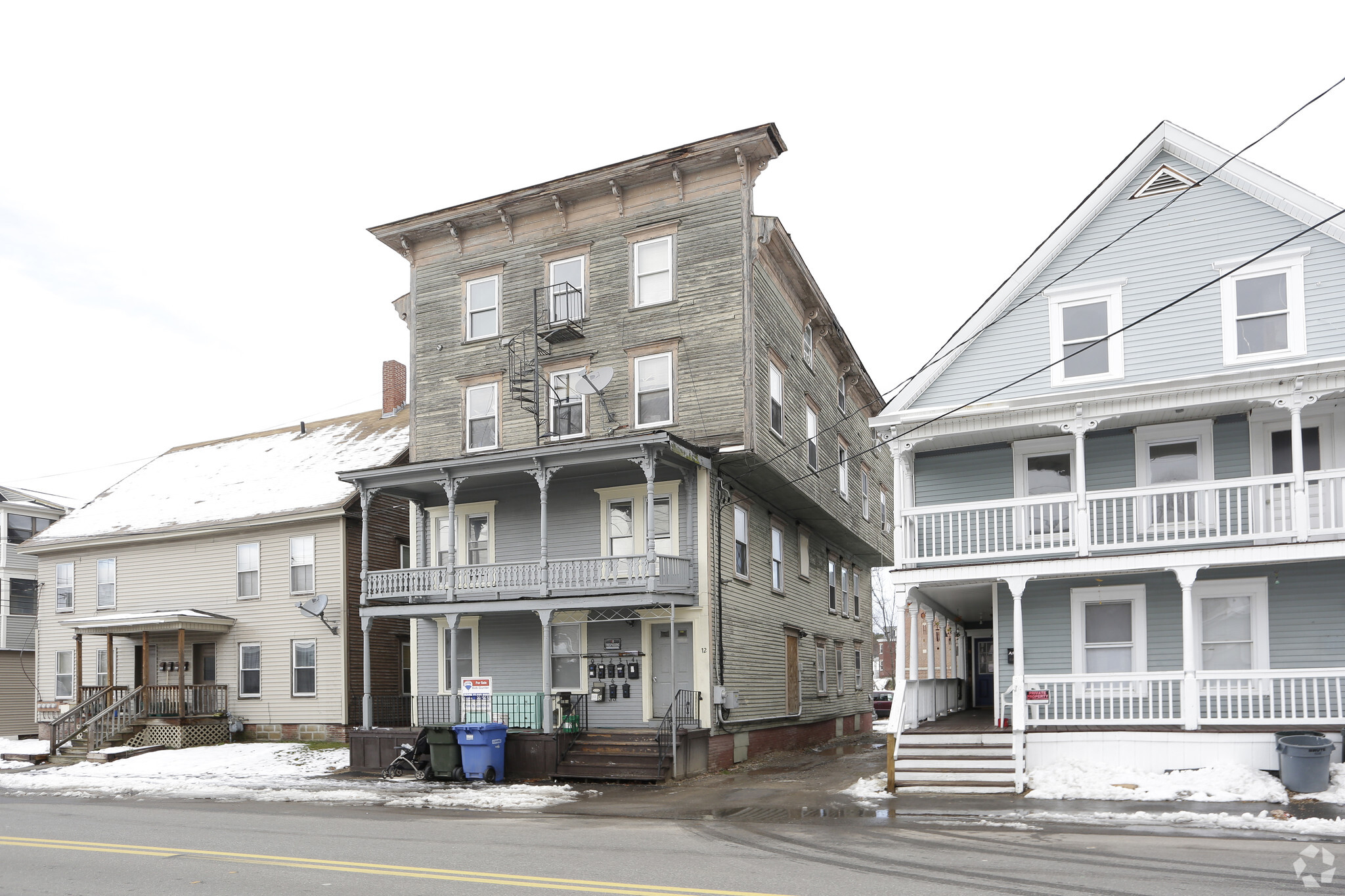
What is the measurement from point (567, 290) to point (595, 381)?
9.45 ft

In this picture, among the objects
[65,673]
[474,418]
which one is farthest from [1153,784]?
[65,673]

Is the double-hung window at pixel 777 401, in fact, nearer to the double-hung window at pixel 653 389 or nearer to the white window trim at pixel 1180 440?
the double-hung window at pixel 653 389

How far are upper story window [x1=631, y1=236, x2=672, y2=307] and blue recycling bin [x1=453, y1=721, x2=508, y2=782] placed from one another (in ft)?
32.7

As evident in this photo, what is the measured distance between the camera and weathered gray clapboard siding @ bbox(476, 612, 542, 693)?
24344 mm

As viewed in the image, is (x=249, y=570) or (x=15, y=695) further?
(x=15, y=695)

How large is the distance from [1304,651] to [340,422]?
91.5 ft

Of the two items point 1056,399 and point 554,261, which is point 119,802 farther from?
point 1056,399

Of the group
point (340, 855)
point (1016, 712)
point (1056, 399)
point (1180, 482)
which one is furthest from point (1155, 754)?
point (340, 855)

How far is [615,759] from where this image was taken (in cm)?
2080

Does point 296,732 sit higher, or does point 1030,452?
point 1030,452

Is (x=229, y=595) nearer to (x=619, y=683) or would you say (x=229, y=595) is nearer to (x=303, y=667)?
(x=303, y=667)

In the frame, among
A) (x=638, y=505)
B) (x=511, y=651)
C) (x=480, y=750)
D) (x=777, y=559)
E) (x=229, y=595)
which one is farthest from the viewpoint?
(x=229, y=595)

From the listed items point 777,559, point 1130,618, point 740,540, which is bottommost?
point 1130,618

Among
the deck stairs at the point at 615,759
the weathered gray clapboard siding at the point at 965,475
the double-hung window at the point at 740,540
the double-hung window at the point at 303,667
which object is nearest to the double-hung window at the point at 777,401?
the double-hung window at the point at 740,540
